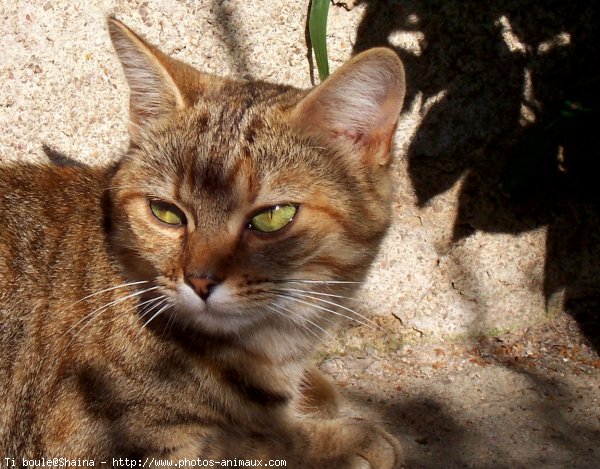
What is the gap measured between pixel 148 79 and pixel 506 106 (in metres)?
1.48

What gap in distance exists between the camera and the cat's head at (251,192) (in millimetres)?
2072

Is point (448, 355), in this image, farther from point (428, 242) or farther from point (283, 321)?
point (283, 321)

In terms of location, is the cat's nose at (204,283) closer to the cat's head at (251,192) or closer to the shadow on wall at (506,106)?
the cat's head at (251,192)

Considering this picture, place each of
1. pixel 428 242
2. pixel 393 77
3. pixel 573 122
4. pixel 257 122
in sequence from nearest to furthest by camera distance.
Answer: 1. pixel 393 77
2. pixel 257 122
3. pixel 573 122
4. pixel 428 242

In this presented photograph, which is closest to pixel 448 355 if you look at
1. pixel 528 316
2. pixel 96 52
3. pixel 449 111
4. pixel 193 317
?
pixel 528 316

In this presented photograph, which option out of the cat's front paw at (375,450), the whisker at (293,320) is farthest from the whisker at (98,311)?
the cat's front paw at (375,450)

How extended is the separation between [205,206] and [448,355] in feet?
4.99

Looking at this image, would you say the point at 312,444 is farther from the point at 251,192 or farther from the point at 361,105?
the point at 361,105

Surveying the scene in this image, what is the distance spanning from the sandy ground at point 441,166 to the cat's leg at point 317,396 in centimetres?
20

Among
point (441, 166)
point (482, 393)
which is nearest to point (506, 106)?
point (441, 166)

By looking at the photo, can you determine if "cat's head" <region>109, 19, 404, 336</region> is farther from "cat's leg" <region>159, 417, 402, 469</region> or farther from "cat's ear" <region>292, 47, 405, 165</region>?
"cat's leg" <region>159, 417, 402, 469</region>

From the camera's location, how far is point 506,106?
2934 mm

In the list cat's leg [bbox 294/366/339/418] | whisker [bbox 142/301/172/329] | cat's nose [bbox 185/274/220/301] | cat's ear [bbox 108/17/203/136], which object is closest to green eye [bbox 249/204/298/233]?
cat's nose [bbox 185/274/220/301]

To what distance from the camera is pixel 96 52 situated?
286 centimetres
